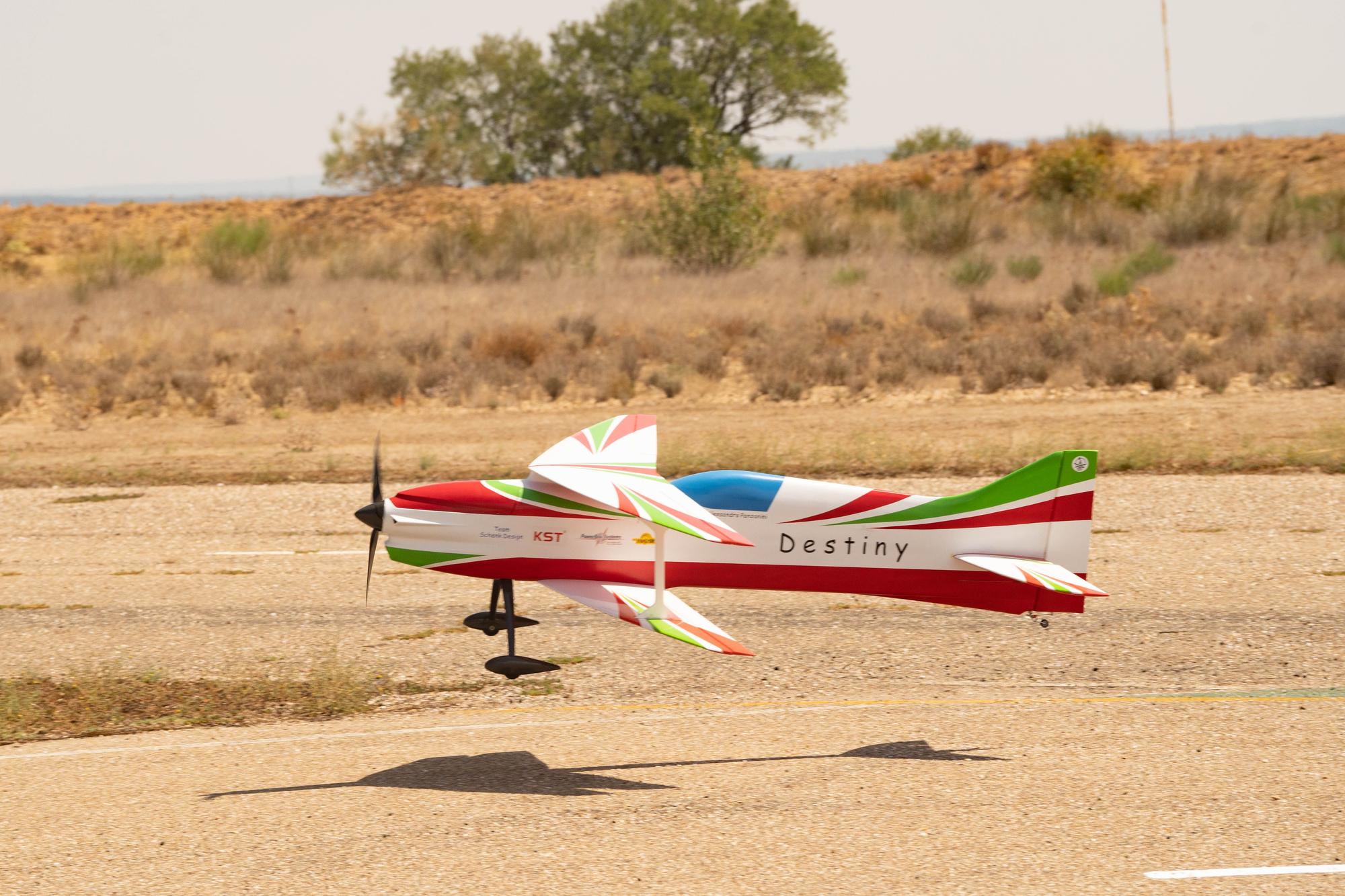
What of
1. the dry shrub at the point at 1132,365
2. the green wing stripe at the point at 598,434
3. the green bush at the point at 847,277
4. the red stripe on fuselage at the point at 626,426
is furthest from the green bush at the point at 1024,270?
the green wing stripe at the point at 598,434

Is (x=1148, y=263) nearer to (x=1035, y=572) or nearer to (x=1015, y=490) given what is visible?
(x=1015, y=490)

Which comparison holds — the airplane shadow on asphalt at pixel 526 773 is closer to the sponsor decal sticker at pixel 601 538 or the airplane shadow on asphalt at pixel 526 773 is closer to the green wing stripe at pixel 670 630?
the green wing stripe at pixel 670 630

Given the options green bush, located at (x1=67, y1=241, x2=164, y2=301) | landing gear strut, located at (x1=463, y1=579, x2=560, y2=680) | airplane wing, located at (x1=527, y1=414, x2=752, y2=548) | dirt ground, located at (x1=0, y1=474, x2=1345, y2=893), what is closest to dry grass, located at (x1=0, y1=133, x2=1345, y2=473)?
green bush, located at (x1=67, y1=241, x2=164, y2=301)

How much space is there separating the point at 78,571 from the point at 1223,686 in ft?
39.2

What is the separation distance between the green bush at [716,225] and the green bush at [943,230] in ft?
17.4

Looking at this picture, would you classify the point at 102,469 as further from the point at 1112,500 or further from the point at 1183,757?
the point at 1183,757

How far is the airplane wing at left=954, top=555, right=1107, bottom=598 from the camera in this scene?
8.12 meters

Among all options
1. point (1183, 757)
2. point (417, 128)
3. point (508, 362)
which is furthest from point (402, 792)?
point (417, 128)

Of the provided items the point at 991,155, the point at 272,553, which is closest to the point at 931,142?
the point at 991,155

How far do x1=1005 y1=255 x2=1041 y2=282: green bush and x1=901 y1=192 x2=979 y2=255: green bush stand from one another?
4.69 meters

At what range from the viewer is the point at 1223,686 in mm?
10047

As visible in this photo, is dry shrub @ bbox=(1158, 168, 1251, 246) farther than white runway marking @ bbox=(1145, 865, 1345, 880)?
Yes

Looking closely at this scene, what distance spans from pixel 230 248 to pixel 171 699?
108 ft

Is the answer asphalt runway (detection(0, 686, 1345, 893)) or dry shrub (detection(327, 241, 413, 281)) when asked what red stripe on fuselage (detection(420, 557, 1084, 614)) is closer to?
asphalt runway (detection(0, 686, 1345, 893))
